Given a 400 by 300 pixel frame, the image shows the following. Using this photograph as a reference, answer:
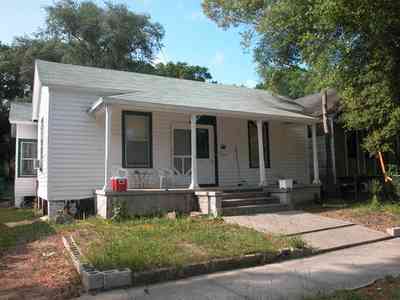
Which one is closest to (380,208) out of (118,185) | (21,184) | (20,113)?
(118,185)

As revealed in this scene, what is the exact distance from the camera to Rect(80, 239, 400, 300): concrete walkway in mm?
4117

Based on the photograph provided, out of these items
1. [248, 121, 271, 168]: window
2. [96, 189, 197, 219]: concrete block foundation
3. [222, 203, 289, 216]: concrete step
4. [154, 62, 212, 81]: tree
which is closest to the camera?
[96, 189, 197, 219]: concrete block foundation

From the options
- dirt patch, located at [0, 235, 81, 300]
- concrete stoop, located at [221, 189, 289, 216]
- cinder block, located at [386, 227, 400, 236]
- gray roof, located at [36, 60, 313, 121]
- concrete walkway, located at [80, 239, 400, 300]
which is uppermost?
gray roof, located at [36, 60, 313, 121]

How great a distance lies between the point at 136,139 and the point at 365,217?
6.91 m

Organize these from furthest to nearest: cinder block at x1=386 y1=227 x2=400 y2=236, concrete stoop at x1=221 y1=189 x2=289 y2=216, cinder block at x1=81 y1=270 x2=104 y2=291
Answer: concrete stoop at x1=221 y1=189 x2=289 y2=216 < cinder block at x1=386 y1=227 x2=400 y2=236 < cinder block at x1=81 y1=270 x2=104 y2=291

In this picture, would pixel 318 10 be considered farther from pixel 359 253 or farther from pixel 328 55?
pixel 359 253

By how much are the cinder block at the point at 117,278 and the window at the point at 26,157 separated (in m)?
12.6

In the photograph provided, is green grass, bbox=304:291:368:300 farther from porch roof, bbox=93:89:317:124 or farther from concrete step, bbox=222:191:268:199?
porch roof, bbox=93:89:317:124

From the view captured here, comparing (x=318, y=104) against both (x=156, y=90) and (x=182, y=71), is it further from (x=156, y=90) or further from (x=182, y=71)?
(x=182, y=71)

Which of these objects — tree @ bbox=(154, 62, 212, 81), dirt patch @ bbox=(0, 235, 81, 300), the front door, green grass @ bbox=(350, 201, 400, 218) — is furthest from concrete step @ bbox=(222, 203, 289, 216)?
tree @ bbox=(154, 62, 212, 81)

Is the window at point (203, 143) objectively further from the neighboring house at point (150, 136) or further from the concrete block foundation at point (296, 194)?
the concrete block foundation at point (296, 194)

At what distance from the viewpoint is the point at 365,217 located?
9086 mm

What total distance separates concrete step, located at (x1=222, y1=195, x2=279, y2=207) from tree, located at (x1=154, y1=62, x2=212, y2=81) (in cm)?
2810

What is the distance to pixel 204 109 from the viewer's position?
33.7ft
